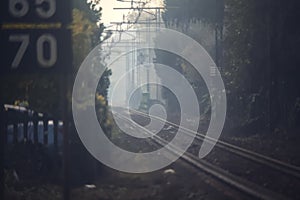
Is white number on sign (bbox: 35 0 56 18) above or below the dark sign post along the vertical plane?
above

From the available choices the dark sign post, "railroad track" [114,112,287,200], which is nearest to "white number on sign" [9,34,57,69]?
the dark sign post

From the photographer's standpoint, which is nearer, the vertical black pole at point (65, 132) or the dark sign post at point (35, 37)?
the dark sign post at point (35, 37)

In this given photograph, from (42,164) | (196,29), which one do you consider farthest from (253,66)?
(196,29)

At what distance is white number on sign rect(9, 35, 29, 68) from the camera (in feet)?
23.4

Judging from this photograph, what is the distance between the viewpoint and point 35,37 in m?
7.15

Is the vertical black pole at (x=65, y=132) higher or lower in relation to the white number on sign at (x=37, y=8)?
lower

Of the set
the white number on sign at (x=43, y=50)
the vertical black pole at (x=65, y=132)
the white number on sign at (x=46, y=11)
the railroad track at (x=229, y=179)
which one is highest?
the white number on sign at (x=46, y=11)

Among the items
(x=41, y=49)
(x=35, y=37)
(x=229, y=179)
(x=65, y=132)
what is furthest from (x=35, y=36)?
(x=229, y=179)

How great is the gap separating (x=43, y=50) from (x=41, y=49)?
0.03 meters

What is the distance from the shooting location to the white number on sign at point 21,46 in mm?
7137

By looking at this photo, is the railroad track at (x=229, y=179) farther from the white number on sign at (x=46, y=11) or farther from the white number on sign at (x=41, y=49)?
the white number on sign at (x=46, y=11)

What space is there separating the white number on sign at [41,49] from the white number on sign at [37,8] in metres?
0.25

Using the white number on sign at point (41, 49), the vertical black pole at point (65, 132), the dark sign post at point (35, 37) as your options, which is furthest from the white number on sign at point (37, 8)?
the vertical black pole at point (65, 132)

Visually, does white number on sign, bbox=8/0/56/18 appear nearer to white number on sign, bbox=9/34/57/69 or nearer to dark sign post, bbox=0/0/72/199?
dark sign post, bbox=0/0/72/199
